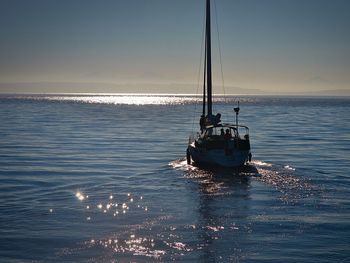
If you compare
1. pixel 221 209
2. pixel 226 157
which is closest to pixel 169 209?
pixel 221 209

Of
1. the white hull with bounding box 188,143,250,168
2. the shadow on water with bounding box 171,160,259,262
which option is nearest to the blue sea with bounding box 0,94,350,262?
the shadow on water with bounding box 171,160,259,262

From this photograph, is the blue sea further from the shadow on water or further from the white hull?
the white hull

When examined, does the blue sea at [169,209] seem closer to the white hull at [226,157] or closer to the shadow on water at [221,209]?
the shadow on water at [221,209]

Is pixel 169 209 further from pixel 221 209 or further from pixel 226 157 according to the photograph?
pixel 226 157

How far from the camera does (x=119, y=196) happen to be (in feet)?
91.5

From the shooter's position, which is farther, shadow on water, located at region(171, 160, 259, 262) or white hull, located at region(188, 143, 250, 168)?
white hull, located at region(188, 143, 250, 168)

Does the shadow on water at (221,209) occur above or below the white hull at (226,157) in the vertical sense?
below

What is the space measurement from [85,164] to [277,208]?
804 inches

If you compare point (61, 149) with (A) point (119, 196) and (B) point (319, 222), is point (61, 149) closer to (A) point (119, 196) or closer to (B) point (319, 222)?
(A) point (119, 196)

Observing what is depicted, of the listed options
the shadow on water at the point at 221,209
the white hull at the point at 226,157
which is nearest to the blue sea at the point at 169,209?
the shadow on water at the point at 221,209

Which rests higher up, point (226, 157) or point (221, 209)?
point (226, 157)

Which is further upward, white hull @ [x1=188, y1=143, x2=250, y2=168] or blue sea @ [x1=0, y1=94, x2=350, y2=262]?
white hull @ [x1=188, y1=143, x2=250, y2=168]

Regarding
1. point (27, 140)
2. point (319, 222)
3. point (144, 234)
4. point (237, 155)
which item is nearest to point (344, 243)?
point (319, 222)

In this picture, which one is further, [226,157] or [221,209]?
[226,157]
